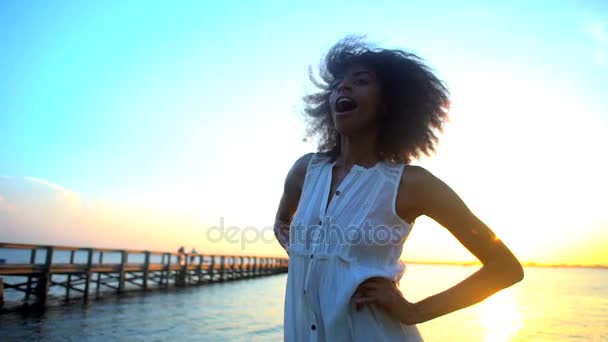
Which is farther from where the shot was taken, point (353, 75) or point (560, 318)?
point (560, 318)

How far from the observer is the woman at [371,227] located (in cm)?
146

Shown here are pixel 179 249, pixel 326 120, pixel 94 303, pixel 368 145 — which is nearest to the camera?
pixel 368 145

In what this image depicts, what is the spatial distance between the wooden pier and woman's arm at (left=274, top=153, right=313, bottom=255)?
13511 millimetres

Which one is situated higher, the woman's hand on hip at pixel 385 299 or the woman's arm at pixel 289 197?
the woman's arm at pixel 289 197

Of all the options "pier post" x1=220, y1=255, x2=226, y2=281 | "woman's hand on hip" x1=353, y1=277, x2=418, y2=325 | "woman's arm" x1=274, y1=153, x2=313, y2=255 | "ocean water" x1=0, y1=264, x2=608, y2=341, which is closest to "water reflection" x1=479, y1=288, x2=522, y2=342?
"ocean water" x1=0, y1=264, x2=608, y2=341

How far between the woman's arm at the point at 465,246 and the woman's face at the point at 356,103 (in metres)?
0.33

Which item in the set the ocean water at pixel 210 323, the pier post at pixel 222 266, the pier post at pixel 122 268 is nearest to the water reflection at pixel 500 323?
the ocean water at pixel 210 323

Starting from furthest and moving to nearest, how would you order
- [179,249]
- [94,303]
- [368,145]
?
[179,249] < [94,303] < [368,145]

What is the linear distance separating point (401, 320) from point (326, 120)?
1.09 m

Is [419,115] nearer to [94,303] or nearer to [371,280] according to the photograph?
[371,280]

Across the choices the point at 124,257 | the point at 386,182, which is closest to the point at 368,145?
the point at 386,182

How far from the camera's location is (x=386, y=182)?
157cm

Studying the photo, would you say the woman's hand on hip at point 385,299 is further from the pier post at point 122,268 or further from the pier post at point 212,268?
the pier post at point 212,268

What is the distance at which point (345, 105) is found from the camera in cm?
175
